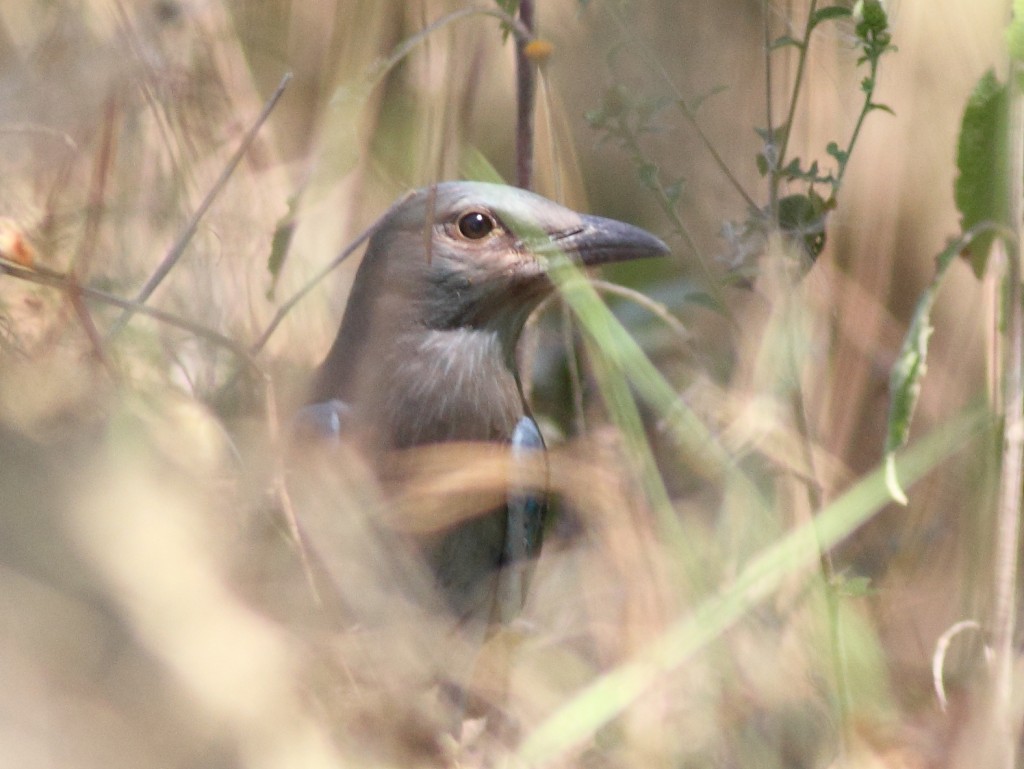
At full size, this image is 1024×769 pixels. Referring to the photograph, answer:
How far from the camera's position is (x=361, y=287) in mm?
3057

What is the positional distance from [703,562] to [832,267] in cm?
92

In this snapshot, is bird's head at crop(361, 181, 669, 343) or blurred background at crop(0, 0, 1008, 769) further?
bird's head at crop(361, 181, 669, 343)

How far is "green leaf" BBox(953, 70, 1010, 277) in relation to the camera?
230 centimetres

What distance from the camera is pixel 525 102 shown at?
302 centimetres

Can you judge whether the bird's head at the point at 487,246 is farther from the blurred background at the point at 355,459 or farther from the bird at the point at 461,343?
the blurred background at the point at 355,459

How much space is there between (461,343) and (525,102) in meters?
0.57

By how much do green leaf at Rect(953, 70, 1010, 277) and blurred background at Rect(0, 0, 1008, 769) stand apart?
1.00ft

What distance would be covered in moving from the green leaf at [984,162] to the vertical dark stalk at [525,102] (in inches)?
38.8

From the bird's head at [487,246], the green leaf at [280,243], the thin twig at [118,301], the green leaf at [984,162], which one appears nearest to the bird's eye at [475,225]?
the bird's head at [487,246]

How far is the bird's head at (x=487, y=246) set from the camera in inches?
110

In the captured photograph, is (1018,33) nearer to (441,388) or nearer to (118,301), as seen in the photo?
(441,388)

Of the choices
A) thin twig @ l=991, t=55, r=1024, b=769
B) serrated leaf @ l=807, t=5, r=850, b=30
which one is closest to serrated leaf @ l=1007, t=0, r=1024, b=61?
thin twig @ l=991, t=55, r=1024, b=769

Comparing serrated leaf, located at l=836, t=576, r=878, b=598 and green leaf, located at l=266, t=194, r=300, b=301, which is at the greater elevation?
green leaf, located at l=266, t=194, r=300, b=301

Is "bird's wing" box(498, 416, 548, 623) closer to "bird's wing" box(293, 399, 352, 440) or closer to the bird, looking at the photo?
the bird
